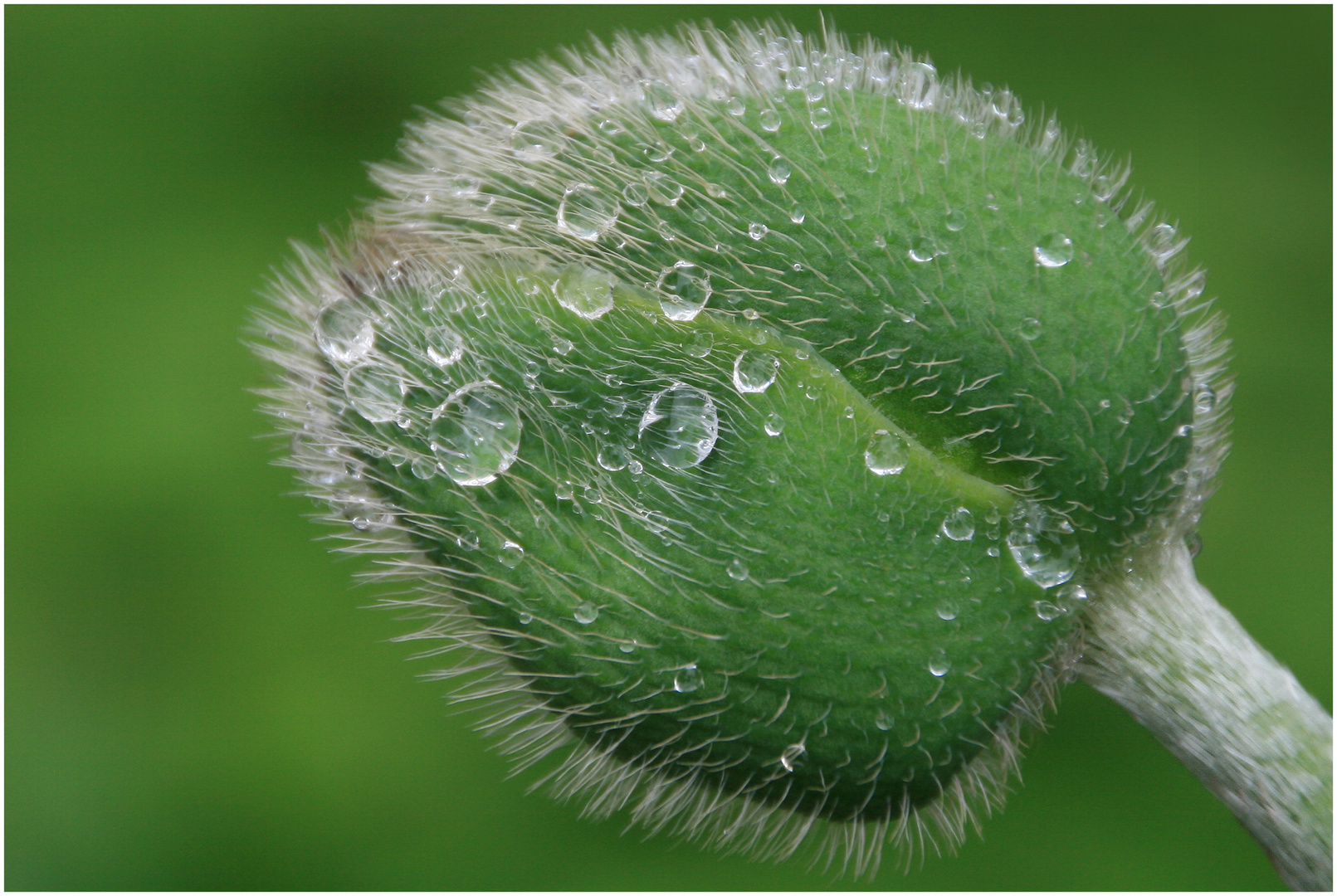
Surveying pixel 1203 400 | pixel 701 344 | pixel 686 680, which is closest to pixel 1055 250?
pixel 1203 400

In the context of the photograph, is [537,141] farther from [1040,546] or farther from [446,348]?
[1040,546]

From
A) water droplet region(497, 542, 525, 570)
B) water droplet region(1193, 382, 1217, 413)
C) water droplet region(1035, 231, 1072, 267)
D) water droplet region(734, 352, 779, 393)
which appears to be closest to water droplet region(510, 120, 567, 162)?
water droplet region(734, 352, 779, 393)

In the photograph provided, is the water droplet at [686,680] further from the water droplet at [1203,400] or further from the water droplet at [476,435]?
the water droplet at [1203,400]

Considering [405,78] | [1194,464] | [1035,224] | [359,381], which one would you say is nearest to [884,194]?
[1035,224]

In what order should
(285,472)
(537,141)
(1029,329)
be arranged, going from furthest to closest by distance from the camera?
(285,472)
(537,141)
(1029,329)

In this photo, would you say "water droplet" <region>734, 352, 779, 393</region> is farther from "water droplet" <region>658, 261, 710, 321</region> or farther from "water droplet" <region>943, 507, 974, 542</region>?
"water droplet" <region>943, 507, 974, 542</region>

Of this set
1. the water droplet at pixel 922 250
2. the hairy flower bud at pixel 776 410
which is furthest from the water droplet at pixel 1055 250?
the water droplet at pixel 922 250
